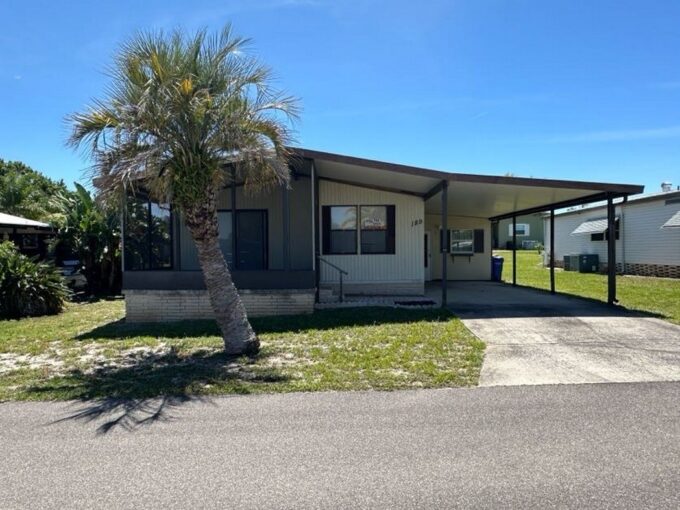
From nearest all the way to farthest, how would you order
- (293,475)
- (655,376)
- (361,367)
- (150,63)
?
(293,475) → (655,376) → (361,367) → (150,63)

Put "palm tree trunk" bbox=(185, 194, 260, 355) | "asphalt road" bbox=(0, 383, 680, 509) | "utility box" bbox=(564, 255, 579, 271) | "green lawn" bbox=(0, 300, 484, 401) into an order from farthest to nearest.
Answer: "utility box" bbox=(564, 255, 579, 271) → "palm tree trunk" bbox=(185, 194, 260, 355) → "green lawn" bbox=(0, 300, 484, 401) → "asphalt road" bbox=(0, 383, 680, 509)

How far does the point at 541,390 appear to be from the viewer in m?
5.41

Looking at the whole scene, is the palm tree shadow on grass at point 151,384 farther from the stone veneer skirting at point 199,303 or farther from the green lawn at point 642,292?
the green lawn at point 642,292

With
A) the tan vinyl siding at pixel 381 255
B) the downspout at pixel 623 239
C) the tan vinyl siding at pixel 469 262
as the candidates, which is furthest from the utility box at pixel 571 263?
the tan vinyl siding at pixel 381 255

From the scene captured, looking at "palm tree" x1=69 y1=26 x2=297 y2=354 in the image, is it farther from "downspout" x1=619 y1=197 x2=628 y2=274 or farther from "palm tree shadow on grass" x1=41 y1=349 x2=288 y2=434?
"downspout" x1=619 y1=197 x2=628 y2=274

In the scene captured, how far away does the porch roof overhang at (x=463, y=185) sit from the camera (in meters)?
10.6

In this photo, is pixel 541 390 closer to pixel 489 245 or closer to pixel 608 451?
pixel 608 451

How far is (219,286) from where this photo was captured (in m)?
7.27

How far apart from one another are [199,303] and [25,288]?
4.99 metres

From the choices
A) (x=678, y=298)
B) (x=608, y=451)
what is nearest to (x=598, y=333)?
(x=608, y=451)

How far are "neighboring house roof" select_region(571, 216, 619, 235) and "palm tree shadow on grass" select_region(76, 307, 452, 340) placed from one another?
16.0m

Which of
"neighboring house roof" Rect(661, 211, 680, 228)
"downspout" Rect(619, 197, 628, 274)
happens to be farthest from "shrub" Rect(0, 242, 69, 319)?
"downspout" Rect(619, 197, 628, 274)

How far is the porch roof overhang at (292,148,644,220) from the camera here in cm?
1064

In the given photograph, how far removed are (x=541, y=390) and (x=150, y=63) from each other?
648cm
